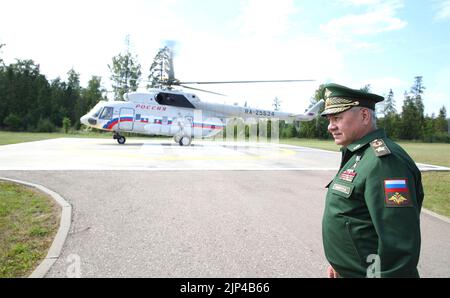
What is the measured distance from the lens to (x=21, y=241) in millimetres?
4047

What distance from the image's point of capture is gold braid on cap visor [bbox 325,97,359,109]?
2.05 meters

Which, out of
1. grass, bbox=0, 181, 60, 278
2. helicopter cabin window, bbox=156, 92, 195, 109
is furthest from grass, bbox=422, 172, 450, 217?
helicopter cabin window, bbox=156, 92, 195, 109

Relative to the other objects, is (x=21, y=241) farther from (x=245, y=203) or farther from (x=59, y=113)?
(x=59, y=113)

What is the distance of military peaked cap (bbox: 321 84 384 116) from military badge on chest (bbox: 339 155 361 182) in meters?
0.35

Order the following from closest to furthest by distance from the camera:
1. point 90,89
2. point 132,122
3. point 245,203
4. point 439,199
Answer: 1. point 245,203
2. point 439,199
3. point 132,122
4. point 90,89

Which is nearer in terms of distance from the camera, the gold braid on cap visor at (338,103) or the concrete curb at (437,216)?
the gold braid on cap visor at (338,103)

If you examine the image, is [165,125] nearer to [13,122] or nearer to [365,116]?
[365,116]

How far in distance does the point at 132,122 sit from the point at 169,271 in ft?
62.6

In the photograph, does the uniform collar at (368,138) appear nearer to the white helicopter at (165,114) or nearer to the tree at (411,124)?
the white helicopter at (165,114)

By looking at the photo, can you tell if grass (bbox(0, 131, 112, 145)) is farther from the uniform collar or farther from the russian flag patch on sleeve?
the russian flag patch on sleeve

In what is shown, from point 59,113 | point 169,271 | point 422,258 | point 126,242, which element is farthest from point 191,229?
point 59,113

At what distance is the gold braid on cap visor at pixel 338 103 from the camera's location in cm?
205

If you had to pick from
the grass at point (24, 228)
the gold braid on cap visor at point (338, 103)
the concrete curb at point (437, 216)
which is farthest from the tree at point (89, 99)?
the gold braid on cap visor at point (338, 103)

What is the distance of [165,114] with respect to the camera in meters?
21.6
